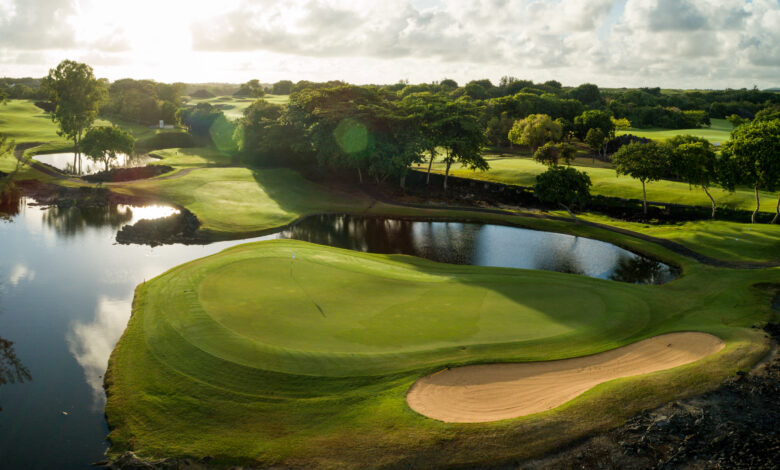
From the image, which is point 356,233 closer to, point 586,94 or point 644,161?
point 644,161

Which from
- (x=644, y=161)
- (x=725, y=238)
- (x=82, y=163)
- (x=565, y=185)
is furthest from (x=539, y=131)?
(x=82, y=163)

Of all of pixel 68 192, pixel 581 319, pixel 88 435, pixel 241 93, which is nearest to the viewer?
pixel 88 435

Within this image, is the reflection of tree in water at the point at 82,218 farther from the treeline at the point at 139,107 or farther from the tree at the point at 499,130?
the tree at the point at 499,130

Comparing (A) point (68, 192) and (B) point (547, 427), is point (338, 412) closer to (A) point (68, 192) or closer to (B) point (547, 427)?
(B) point (547, 427)

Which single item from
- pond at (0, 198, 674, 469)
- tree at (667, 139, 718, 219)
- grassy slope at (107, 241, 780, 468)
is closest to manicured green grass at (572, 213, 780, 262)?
pond at (0, 198, 674, 469)

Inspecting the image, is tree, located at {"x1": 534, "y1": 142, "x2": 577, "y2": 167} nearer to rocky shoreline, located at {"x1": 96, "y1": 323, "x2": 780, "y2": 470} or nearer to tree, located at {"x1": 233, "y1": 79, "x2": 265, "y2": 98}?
rocky shoreline, located at {"x1": 96, "y1": 323, "x2": 780, "y2": 470}

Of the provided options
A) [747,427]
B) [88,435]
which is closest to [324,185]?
[88,435]

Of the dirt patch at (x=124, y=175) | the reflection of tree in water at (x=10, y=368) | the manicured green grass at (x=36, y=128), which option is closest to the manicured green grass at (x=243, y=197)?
the dirt patch at (x=124, y=175)
